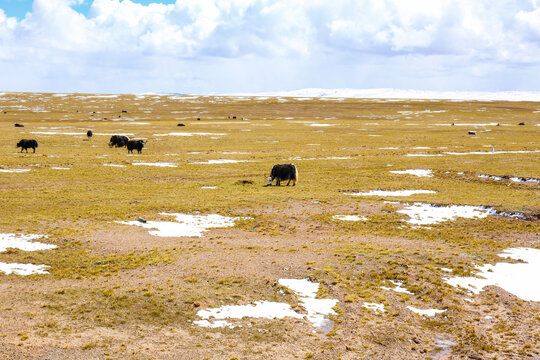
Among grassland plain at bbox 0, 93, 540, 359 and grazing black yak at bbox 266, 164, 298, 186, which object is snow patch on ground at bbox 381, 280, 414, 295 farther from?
grazing black yak at bbox 266, 164, 298, 186

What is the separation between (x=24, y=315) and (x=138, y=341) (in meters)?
3.90

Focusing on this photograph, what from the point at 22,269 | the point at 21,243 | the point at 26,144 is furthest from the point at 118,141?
the point at 22,269

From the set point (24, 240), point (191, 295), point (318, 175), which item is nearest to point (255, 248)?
point (191, 295)

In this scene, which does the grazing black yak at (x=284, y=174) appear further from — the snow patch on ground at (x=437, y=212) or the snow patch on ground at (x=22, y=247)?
the snow patch on ground at (x=22, y=247)

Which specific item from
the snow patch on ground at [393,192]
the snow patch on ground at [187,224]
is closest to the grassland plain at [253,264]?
the snow patch on ground at [187,224]

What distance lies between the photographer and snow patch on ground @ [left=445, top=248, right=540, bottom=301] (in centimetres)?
1639

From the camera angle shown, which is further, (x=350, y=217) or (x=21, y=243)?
(x=350, y=217)

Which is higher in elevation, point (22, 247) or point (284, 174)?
point (284, 174)

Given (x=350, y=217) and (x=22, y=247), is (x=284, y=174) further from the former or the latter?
(x=22, y=247)

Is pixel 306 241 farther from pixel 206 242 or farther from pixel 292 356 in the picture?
pixel 292 356

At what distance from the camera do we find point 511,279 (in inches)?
682

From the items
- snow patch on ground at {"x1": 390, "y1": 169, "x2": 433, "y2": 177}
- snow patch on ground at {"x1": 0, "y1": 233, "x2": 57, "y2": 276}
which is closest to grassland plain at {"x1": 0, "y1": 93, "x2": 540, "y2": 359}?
snow patch on ground at {"x1": 0, "y1": 233, "x2": 57, "y2": 276}

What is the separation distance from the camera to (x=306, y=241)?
22375 millimetres

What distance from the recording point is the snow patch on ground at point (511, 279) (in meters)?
16.4
